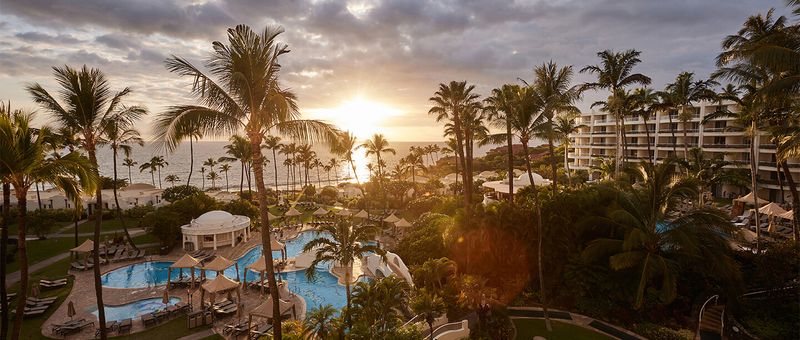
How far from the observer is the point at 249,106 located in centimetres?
1241

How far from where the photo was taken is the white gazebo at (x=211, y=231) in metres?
32.4

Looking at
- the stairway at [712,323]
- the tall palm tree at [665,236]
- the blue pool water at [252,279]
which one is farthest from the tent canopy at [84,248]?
the stairway at [712,323]

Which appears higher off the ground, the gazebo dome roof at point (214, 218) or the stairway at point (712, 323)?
the gazebo dome roof at point (214, 218)

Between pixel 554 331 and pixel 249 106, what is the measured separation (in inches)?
676

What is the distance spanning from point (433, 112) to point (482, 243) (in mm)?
12224

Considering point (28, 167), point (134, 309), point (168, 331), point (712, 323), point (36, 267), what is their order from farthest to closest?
point (36, 267) < point (134, 309) < point (712, 323) < point (168, 331) < point (28, 167)

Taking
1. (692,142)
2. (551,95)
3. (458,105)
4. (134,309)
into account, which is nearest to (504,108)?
(551,95)

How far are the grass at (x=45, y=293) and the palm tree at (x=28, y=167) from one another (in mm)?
9681

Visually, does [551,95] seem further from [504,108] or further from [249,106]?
[249,106]

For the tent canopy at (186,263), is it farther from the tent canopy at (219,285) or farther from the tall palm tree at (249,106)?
the tall palm tree at (249,106)

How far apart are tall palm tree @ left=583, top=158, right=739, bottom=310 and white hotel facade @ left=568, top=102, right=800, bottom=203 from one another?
25325mm

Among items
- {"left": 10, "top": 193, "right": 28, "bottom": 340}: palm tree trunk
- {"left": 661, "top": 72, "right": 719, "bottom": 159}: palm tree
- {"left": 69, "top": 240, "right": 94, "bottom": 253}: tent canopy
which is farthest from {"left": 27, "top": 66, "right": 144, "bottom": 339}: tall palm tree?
{"left": 661, "top": 72, "right": 719, "bottom": 159}: palm tree

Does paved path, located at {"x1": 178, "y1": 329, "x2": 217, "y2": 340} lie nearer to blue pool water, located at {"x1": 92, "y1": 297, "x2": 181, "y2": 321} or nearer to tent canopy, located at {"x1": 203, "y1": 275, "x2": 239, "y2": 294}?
tent canopy, located at {"x1": 203, "y1": 275, "x2": 239, "y2": 294}

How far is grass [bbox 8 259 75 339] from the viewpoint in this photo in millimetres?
18234
